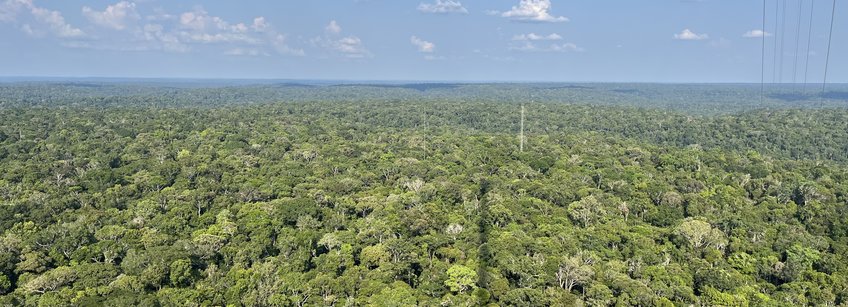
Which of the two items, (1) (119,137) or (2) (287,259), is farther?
(1) (119,137)

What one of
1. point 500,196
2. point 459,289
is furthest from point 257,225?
point 500,196

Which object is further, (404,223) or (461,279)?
(404,223)

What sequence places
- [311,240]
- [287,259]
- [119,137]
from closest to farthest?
[287,259] → [311,240] → [119,137]

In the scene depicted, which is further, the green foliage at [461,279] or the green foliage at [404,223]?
the green foliage at [404,223]

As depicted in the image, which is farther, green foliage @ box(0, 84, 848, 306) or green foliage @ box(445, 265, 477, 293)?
green foliage @ box(0, 84, 848, 306)

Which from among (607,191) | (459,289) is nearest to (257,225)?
(459,289)

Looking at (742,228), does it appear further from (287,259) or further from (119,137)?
(119,137)

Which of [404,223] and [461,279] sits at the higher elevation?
[404,223]

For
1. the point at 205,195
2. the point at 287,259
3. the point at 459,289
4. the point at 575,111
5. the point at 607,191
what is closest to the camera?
the point at 459,289

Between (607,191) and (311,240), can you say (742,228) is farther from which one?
(311,240)
